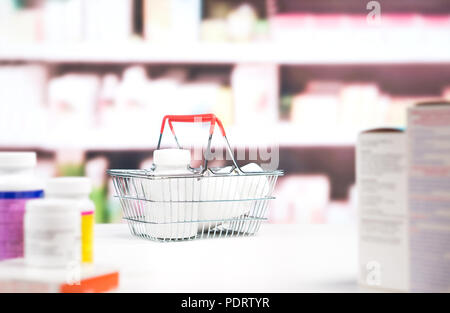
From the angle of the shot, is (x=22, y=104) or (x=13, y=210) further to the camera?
(x=22, y=104)

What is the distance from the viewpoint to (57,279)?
1.73ft

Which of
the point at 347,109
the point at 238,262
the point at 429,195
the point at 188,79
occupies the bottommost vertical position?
the point at 238,262

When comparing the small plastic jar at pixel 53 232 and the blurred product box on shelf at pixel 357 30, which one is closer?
the small plastic jar at pixel 53 232

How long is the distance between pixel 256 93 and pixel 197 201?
1.34 metres

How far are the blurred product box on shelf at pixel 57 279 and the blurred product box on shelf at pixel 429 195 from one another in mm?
283

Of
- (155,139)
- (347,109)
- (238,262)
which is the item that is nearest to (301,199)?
(347,109)

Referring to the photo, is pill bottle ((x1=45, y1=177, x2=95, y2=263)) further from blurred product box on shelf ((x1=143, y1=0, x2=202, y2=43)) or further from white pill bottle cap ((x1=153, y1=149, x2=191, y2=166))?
blurred product box on shelf ((x1=143, y1=0, x2=202, y2=43))

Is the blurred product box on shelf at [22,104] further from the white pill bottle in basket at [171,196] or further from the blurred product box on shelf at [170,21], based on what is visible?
the white pill bottle in basket at [171,196]

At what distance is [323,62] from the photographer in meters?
2.23

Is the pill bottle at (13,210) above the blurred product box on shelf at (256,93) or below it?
below

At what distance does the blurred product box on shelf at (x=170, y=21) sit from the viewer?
2.13m

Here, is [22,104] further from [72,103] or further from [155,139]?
[155,139]

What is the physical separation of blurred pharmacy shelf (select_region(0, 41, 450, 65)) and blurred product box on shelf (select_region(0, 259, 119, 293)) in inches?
63.1

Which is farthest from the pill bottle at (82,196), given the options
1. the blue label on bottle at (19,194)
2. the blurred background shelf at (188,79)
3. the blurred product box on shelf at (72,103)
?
the blurred product box on shelf at (72,103)
